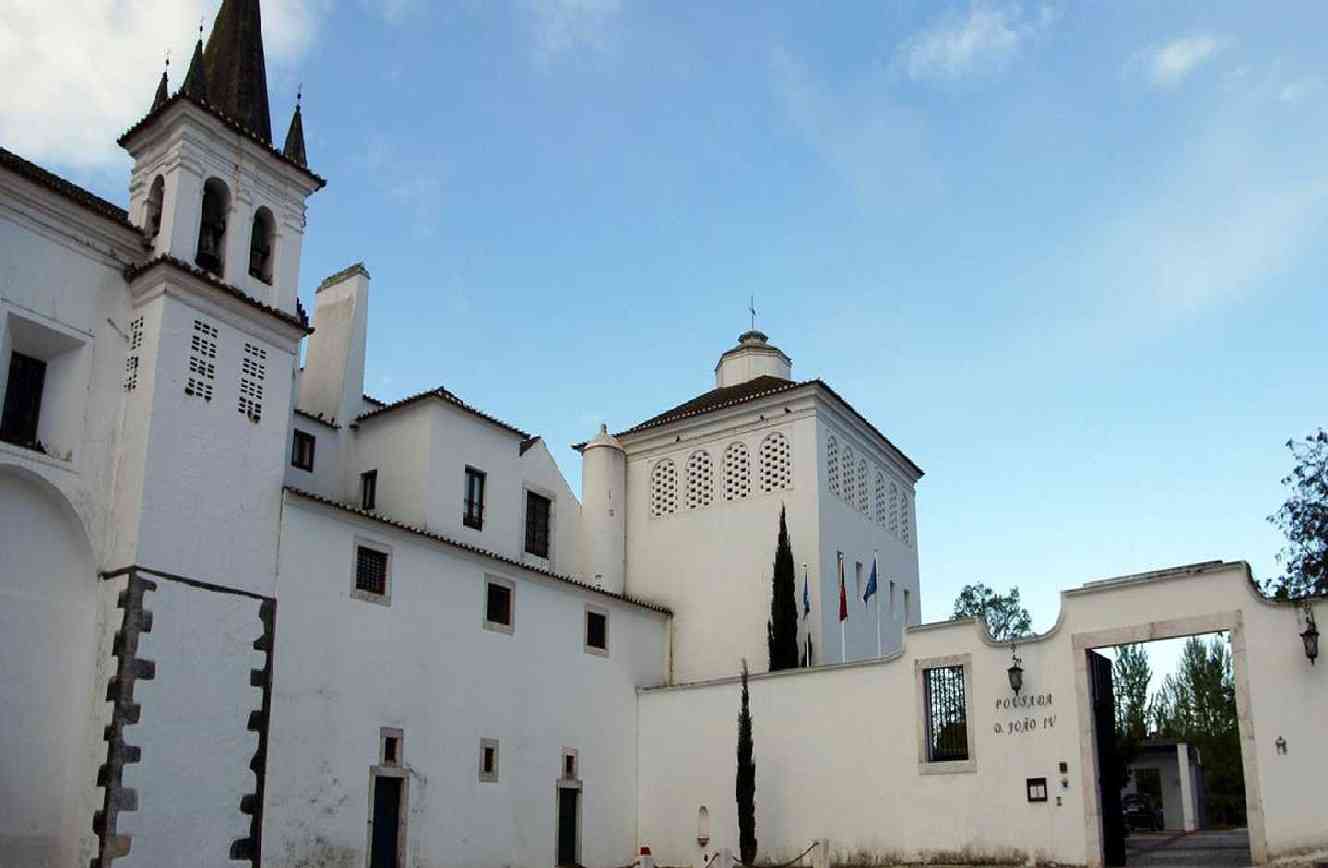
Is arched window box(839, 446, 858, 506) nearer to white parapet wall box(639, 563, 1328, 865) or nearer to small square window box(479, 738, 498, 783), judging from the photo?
white parapet wall box(639, 563, 1328, 865)

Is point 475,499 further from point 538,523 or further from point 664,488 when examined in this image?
point 664,488

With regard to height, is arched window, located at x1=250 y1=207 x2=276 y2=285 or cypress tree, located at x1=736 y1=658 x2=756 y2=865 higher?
arched window, located at x1=250 y1=207 x2=276 y2=285

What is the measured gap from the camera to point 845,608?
2539cm

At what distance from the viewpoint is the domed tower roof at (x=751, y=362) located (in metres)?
31.1

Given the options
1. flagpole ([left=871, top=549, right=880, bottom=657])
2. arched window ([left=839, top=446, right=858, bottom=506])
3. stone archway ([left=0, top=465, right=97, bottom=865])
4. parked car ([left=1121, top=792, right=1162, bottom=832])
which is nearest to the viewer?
stone archway ([left=0, top=465, right=97, bottom=865])

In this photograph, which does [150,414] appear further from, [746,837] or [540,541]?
[746,837]

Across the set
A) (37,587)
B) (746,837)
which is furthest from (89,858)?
(746,837)

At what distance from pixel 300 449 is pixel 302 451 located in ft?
0.18

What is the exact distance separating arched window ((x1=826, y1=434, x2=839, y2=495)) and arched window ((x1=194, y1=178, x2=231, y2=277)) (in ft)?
42.4

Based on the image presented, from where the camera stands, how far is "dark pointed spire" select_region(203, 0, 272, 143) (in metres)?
20.6

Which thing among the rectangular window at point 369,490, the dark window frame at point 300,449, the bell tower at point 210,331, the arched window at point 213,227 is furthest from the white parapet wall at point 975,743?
the arched window at point 213,227

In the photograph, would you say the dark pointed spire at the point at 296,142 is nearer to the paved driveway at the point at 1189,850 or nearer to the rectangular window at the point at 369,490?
the rectangular window at the point at 369,490

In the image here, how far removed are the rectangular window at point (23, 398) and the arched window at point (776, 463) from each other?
14232 mm

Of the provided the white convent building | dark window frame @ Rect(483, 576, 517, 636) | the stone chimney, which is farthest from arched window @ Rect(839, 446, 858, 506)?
the stone chimney
